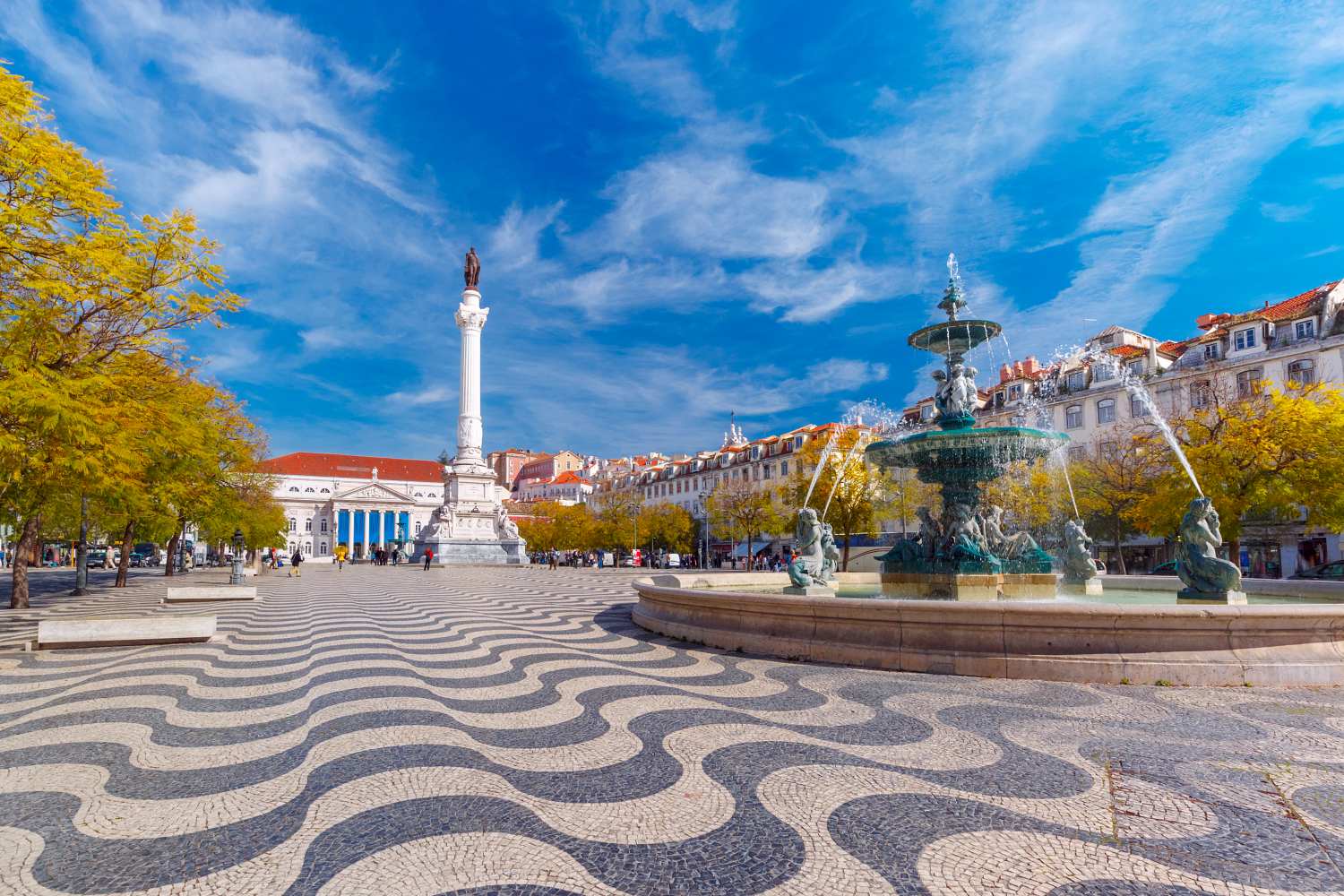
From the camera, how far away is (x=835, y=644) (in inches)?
316

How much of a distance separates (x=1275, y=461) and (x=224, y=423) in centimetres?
3384

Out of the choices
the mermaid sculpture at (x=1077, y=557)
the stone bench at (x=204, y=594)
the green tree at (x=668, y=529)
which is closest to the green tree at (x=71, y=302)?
the stone bench at (x=204, y=594)

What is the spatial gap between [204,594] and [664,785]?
740 inches

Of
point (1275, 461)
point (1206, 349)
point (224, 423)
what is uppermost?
point (1206, 349)

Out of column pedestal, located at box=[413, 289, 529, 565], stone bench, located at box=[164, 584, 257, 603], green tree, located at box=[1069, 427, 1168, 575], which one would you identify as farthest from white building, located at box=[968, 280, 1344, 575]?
column pedestal, located at box=[413, 289, 529, 565]

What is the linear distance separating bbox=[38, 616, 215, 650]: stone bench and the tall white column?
43178 mm

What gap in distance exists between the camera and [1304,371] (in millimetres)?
32156

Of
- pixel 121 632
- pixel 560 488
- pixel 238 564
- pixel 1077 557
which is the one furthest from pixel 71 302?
pixel 560 488

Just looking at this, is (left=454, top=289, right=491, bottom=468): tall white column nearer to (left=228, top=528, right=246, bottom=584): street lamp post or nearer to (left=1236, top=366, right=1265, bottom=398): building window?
(left=228, top=528, right=246, bottom=584): street lamp post

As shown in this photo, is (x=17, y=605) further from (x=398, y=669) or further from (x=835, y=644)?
(x=835, y=644)

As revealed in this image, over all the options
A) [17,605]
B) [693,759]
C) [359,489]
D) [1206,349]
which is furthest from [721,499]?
[359,489]

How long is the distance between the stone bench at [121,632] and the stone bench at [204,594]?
8.09 m

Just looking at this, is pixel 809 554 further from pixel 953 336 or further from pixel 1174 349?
pixel 1174 349

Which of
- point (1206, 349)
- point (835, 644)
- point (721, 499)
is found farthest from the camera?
point (721, 499)
